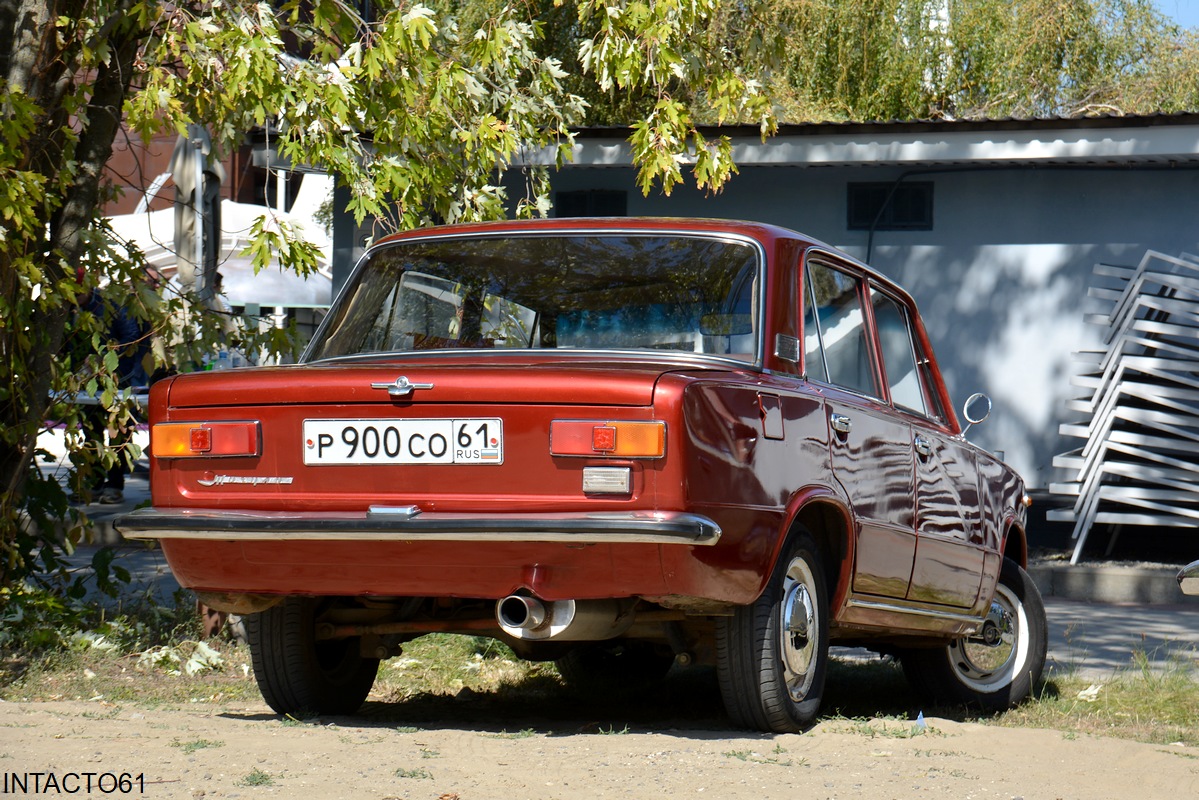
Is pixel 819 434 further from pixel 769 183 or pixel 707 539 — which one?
pixel 769 183

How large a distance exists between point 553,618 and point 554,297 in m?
1.13

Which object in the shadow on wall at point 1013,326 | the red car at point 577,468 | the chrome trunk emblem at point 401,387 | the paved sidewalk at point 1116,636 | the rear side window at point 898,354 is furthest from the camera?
the shadow on wall at point 1013,326

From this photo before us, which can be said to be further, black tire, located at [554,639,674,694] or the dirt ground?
black tire, located at [554,639,674,694]

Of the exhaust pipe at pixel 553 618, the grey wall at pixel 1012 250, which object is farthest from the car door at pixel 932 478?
the grey wall at pixel 1012 250

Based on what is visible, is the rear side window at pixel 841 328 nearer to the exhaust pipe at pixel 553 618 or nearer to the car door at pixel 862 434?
the car door at pixel 862 434

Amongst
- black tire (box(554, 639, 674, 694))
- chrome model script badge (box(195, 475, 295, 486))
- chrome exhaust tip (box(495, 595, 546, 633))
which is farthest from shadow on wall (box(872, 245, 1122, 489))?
chrome model script badge (box(195, 475, 295, 486))

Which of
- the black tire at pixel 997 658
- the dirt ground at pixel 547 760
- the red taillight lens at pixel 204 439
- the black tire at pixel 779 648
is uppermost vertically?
the red taillight lens at pixel 204 439

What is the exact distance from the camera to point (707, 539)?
13.8 feet

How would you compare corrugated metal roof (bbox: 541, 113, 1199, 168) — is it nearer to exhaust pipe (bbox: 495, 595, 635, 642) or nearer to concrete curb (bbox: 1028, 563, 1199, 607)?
concrete curb (bbox: 1028, 563, 1199, 607)

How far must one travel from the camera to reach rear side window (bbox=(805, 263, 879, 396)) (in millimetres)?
5375

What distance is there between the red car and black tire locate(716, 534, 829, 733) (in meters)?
0.01

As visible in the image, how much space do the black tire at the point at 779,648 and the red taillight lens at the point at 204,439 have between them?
58.9 inches

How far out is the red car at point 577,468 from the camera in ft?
14.1

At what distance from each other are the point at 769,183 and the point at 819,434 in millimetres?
8897
